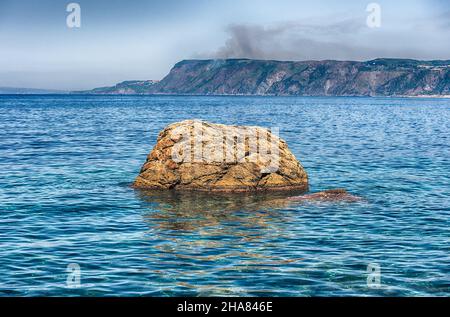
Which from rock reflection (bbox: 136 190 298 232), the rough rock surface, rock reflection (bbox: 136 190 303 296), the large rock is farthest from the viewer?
the large rock

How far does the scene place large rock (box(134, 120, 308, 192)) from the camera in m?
25.9

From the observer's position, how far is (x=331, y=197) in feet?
78.0

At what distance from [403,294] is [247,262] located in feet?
13.2

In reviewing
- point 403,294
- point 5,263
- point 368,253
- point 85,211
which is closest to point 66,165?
point 85,211

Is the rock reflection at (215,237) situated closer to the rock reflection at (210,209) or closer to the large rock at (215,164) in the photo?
the rock reflection at (210,209)

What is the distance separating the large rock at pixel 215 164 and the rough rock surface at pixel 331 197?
236 centimetres

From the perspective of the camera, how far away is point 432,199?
24016 millimetres

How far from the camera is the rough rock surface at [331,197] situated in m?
23.5

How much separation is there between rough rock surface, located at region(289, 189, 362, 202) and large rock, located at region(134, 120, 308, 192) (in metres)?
2.36

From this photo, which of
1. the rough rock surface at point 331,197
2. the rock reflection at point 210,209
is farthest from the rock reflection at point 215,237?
the rough rock surface at point 331,197

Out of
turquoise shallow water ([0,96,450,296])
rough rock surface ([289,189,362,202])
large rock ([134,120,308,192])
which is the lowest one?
turquoise shallow water ([0,96,450,296])

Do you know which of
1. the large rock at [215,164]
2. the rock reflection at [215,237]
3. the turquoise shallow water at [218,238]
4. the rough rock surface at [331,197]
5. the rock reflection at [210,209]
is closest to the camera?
the turquoise shallow water at [218,238]

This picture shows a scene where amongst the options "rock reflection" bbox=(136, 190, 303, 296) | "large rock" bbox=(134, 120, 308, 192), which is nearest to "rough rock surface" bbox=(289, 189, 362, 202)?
"rock reflection" bbox=(136, 190, 303, 296)

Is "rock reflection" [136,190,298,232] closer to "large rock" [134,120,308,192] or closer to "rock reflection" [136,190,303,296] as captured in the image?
"rock reflection" [136,190,303,296]
